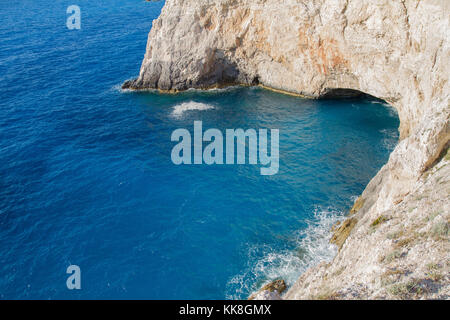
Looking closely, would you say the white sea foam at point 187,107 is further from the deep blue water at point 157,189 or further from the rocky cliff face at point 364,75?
the rocky cliff face at point 364,75

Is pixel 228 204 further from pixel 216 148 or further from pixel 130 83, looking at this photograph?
pixel 130 83

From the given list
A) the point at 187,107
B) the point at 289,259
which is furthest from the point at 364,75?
the point at 289,259

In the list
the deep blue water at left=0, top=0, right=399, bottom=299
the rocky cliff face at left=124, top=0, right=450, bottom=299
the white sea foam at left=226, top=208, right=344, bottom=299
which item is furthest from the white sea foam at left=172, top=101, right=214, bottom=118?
the white sea foam at left=226, top=208, right=344, bottom=299

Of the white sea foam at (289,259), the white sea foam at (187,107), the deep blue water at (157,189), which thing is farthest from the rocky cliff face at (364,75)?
the white sea foam at (187,107)

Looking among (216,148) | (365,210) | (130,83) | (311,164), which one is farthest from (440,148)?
(130,83)

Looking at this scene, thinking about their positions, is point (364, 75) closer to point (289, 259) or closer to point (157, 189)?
point (289, 259)

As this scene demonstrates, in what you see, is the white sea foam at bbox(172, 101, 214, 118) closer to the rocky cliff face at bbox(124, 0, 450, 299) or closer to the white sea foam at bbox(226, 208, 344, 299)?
Result: the rocky cliff face at bbox(124, 0, 450, 299)
